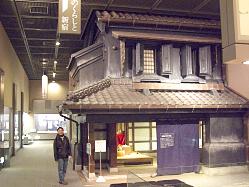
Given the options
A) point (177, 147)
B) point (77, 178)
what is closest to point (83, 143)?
point (77, 178)

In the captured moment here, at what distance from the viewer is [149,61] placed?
15.5 meters

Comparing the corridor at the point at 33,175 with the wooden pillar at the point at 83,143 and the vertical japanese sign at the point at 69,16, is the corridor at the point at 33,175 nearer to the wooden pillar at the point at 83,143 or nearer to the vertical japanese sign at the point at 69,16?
the wooden pillar at the point at 83,143

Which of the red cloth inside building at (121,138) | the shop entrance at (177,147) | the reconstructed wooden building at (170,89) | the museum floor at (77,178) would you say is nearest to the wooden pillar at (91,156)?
the reconstructed wooden building at (170,89)

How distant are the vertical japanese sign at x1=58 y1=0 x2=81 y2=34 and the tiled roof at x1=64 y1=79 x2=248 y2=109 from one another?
10.3 feet

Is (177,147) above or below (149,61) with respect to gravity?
below

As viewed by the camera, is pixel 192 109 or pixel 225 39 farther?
pixel 192 109

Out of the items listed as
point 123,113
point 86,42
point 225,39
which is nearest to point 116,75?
point 123,113

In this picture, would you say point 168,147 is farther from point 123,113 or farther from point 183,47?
point 183,47

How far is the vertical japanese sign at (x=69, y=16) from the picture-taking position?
1053 cm

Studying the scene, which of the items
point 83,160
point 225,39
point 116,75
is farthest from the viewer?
point 83,160

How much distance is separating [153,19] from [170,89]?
3.23m

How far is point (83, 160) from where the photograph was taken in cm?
1600

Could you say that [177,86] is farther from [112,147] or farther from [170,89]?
[112,147]

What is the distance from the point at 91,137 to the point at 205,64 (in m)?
6.29
